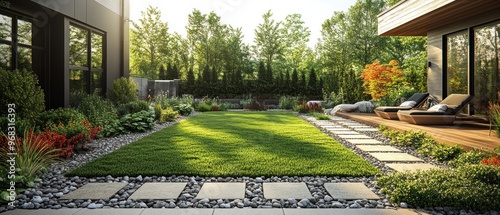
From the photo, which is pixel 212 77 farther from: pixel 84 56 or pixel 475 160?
pixel 475 160

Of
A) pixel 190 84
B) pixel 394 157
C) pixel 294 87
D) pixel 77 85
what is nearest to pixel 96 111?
pixel 77 85

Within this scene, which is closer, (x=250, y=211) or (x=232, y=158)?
(x=250, y=211)

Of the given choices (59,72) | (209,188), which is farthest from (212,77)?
(209,188)

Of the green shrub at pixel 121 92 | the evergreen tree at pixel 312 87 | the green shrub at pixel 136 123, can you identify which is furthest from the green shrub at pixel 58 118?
the evergreen tree at pixel 312 87

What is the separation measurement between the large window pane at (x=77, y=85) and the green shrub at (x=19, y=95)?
227cm

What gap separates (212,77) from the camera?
21.0 m

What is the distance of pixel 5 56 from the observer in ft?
23.7

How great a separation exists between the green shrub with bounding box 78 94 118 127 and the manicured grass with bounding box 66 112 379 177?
5.49 ft

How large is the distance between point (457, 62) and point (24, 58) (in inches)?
418

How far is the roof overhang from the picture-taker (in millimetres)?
7234

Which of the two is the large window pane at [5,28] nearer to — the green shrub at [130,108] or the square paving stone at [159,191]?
the green shrub at [130,108]

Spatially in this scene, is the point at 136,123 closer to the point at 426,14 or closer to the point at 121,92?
the point at 121,92

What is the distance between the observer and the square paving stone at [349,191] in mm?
3088

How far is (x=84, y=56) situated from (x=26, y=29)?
1.79 meters
